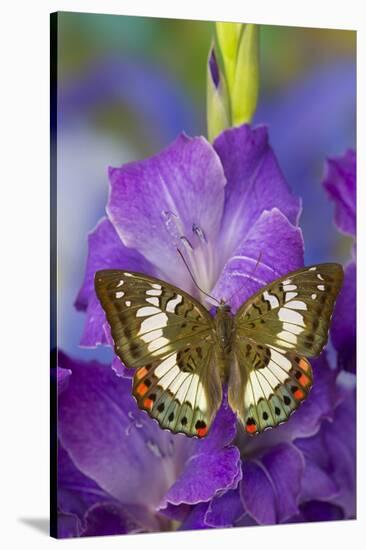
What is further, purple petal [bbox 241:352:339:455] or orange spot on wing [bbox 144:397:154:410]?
purple petal [bbox 241:352:339:455]

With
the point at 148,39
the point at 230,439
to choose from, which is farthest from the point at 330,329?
the point at 148,39

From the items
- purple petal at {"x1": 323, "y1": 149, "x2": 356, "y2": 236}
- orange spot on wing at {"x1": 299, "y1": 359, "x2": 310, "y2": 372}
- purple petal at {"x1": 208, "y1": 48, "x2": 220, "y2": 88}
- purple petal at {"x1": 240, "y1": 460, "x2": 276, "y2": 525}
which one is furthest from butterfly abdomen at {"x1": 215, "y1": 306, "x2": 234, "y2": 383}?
purple petal at {"x1": 208, "y1": 48, "x2": 220, "y2": 88}

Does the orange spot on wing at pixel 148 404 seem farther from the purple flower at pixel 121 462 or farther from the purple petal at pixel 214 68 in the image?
the purple petal at pixel 214 68

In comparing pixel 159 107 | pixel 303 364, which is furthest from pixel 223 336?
pixel 159 107

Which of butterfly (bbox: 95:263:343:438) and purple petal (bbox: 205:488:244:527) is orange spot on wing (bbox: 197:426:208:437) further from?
purple petal (bbox: 205:488:244:527)

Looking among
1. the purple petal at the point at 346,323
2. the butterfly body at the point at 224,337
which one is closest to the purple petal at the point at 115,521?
the butterfly body at the point at 224,337

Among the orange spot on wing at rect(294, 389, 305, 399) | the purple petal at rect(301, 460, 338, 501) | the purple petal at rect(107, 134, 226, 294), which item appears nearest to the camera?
the purple petal at rect(107, 134, 226, 294)

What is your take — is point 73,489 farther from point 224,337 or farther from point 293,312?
point 293,312
